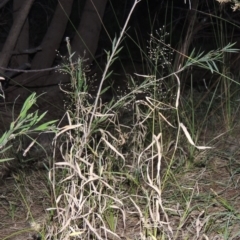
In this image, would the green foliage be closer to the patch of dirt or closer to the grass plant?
the grass plant

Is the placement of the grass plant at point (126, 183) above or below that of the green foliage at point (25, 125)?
below

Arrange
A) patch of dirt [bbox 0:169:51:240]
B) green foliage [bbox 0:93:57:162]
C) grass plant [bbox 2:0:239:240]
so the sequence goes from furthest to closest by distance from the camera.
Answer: patch of dirt [bbox 0:169:51:240], grass plant [bbox 2:0:239:240], green foliage [bbox 0:93:57:162]

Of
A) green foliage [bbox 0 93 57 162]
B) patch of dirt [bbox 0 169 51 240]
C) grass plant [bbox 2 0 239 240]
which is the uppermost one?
green foliage [bbox 0 93 57 162]

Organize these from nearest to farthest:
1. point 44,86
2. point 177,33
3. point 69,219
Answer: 1. point 69,219
2. point 44,86
3. point 177,33

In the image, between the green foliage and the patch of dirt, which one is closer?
the green foliage

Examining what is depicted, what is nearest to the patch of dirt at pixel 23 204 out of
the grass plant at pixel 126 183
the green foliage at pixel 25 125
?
the grass plant at pixel 126 183

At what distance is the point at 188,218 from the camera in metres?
3.09

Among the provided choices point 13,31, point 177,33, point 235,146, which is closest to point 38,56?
point 13,31

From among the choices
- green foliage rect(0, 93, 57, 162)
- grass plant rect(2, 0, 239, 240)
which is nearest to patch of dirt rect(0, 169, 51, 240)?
grass plant rect(2, 0, 239, 240)

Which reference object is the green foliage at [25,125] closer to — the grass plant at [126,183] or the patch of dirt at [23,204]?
the grass plant at [126,183]

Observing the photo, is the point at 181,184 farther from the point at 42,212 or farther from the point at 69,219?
the point at 69,219

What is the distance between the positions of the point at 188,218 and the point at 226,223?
0.18m

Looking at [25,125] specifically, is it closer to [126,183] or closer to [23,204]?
[126,183]

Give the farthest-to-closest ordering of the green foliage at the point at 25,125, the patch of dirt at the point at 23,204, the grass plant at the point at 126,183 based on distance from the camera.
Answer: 1. the patch of dirt at the point at 23,204
2. the grass plant at the point at 126,183
3. the green foliage at the point at 25,125
